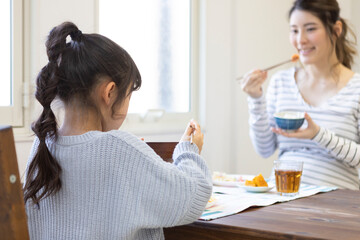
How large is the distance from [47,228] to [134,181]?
0.22 meters

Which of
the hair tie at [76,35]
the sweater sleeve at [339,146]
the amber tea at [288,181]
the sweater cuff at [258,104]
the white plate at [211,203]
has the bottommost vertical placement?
the white plate at [211,203]

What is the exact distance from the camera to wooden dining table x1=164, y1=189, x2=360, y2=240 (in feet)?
3.49

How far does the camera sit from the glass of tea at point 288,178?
154 cm

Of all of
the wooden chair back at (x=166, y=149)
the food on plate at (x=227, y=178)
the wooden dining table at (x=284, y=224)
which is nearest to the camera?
the wooden dining table at (x=284, y=224)

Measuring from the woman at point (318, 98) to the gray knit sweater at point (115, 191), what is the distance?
106cm

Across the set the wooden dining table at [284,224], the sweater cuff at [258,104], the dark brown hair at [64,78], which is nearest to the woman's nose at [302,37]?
the sweater cuff at [258,104]

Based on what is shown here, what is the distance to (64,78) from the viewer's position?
3.68 ft

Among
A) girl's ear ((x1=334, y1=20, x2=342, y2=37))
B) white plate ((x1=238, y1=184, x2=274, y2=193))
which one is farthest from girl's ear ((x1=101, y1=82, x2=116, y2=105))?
girl's ear ((x1=334, y1=20, x2=342, y2=37))

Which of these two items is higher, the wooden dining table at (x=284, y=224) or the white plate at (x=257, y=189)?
the white plate at (x=257, y=189)

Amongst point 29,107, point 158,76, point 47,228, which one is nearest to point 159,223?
point 47,228

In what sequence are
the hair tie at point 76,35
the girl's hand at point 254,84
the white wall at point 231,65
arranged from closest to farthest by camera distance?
the hair tie at point 76,35, the girl's hand at point 254,84, the white wall at point 231,65

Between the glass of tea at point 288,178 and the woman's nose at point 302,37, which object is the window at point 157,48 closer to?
the woman's nose at point 302,37

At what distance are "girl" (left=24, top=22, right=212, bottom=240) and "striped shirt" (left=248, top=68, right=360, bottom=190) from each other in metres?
1.02

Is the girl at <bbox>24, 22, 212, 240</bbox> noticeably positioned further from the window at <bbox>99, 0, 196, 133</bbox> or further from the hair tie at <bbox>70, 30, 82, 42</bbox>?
the window at <bbox>99, 0, 196, 133</bbox>
